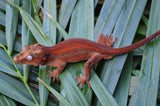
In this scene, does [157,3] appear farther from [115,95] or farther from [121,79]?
[115,95]

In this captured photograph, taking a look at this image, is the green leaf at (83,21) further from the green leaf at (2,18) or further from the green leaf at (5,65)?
the green leaf at (2,18)

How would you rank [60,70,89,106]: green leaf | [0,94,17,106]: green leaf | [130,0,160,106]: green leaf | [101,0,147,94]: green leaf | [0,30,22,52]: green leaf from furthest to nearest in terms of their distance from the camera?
1. [0,30,22,52]: green leaf
2. [101,0,147,94]: green leaf
3. [0,94,17,106]: green leaf
4. [60,70,89,106]: green leaf
5. [130,0,160,106]: green leaf

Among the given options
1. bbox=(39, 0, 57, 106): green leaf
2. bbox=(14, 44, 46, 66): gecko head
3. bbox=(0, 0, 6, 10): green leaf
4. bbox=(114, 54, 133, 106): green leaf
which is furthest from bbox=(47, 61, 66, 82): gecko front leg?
bbox=(0, 0, 6, 10): green leaf

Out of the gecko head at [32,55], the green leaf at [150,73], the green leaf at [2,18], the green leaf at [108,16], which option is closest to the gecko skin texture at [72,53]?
the gecko head at [32,55]

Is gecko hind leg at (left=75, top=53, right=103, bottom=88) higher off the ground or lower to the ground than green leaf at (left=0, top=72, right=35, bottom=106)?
higher

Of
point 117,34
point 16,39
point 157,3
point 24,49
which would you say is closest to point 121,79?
point 117,34

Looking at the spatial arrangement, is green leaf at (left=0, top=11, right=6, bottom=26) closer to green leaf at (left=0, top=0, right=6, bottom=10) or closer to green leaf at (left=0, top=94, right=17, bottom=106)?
green leaf at (left=0, top=0, right=6, bottom=10)
